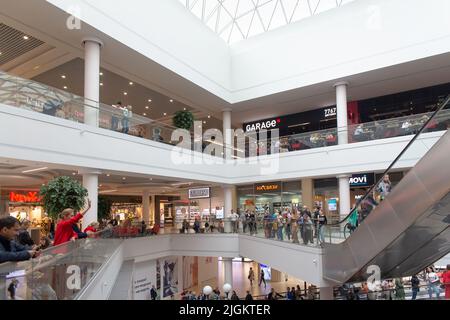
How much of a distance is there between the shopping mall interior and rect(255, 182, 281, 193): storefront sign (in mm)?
136

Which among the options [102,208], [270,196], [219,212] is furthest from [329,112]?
[102,208]

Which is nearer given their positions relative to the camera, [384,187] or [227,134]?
[384,187]

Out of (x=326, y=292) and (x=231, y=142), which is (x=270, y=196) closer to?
(x=231, y=142)

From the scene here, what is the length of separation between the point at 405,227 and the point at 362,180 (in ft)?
45.0

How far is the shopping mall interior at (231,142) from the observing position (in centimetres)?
805

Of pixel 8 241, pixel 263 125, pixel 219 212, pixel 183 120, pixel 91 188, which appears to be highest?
pixel 263 125

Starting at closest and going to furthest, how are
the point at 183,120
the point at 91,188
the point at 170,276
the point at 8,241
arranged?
the point at 8,241 < the point at 91,188 < the point at 183,120 < the point at 170,276

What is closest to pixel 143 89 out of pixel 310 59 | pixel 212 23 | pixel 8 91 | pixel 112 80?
pixel 112 80

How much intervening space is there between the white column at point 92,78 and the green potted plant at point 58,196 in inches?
135

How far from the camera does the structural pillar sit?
78.7ft

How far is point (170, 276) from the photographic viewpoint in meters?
24.0

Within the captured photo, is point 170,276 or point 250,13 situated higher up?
point 250,13

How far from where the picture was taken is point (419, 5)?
1689cm

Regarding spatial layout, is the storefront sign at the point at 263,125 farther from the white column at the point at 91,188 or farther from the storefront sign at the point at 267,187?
the white column at the point at 91,188
